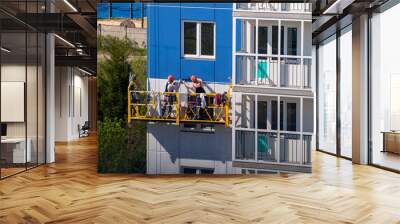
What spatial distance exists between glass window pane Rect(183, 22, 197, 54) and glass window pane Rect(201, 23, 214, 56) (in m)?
0.17

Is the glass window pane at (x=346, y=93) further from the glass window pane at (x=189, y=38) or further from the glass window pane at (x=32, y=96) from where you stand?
the glass window pane at (x=32, y=96)

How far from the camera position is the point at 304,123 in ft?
24.5

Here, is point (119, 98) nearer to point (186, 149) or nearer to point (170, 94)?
point (170, 94)

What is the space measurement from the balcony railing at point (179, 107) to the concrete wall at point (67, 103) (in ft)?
34.1

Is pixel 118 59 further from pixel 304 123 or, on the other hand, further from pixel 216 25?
pixel 304 123

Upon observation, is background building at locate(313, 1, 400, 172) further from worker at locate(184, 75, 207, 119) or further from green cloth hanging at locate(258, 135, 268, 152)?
worker at locate(184, 75, 207, 119)

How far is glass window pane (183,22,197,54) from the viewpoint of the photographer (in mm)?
7426

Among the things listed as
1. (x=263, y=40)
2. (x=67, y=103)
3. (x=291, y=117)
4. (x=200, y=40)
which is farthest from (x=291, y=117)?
(x=67, y=103)

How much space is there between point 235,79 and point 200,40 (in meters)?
1.00

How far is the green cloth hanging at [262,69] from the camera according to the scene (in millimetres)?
7383

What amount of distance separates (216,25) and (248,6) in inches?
27.8

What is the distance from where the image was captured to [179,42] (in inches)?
294

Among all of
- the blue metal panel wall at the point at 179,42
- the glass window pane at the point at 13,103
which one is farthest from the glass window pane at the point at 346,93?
the glass window pane at the point at 13,103

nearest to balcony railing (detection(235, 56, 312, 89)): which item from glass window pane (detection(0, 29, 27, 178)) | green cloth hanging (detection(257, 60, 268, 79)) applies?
green cloth hanging (detection(257, 60, 268, 79))
